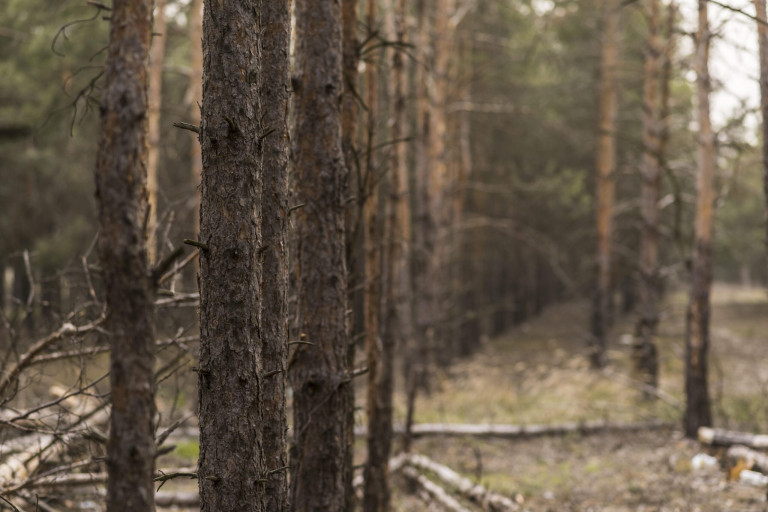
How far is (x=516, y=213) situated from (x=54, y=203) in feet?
54.3

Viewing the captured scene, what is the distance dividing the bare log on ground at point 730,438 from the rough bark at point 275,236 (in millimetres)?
6924

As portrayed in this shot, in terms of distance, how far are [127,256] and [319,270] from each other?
104 inches

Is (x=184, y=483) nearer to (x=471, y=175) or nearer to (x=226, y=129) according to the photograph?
(x=226, y=129)

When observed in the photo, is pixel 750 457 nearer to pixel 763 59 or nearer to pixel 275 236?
pixel 763 59

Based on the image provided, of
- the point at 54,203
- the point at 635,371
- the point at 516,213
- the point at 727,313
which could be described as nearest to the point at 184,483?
the point at 635,371

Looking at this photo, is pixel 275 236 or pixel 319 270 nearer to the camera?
pixel 275 236

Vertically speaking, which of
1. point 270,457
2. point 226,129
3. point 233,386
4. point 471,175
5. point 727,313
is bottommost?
point 727,313

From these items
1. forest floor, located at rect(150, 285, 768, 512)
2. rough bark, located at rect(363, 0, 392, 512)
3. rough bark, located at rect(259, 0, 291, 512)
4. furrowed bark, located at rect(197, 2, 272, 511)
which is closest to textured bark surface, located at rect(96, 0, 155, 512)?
furrowed bark, located at rect(197, 2, 272, 511)

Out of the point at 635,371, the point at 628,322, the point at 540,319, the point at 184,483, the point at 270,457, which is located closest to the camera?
the point at 270,457

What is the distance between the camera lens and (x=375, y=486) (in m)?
7.00

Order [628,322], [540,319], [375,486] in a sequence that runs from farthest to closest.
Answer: [540,319] < [628,322] < [375,486]

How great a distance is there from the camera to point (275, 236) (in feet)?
12.6

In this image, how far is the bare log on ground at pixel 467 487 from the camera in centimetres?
758

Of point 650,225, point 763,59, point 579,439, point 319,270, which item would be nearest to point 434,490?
point 579,439
